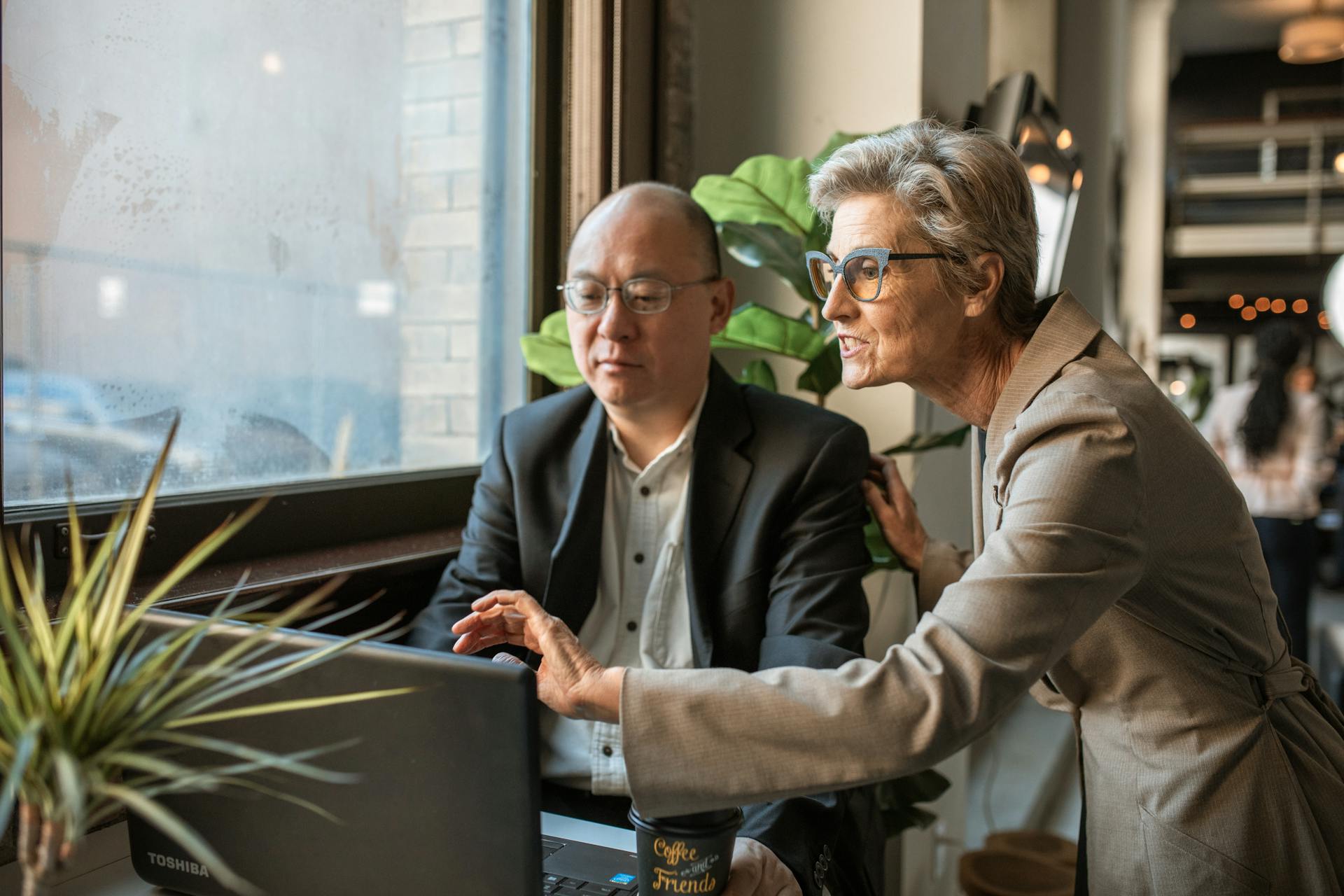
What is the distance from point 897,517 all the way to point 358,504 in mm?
983

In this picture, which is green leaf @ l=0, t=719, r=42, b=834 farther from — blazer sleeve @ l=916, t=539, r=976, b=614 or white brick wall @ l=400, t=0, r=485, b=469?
white brick wall @ l=400, t=0, r=485, b=469

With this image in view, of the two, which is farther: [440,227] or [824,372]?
[440,227]

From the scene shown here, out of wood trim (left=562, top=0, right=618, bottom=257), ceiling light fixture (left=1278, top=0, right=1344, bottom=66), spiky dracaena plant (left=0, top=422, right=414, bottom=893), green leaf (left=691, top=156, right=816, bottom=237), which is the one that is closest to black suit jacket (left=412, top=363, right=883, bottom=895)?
green leaf (left=691, top=156, right=816, bottom=237)

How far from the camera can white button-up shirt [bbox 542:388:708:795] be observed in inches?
Answer: 68.4

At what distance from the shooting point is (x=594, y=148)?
7.95 ft

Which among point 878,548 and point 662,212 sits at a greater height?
point 662,212

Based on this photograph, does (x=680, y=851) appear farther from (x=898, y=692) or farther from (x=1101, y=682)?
(x=1101, y=682)

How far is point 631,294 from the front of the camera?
1.78 metres

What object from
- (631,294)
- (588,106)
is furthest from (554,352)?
(588,106)

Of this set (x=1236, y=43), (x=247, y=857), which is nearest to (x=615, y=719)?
(x=247, y=857)

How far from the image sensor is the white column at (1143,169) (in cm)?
830

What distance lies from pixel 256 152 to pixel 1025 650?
57.7 inches

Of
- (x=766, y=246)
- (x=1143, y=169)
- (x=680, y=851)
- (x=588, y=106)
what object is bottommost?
(x=680, y=851)

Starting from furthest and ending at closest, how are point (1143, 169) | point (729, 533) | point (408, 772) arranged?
point (1143, 169) → point (729, 533) → point (408, 772)
